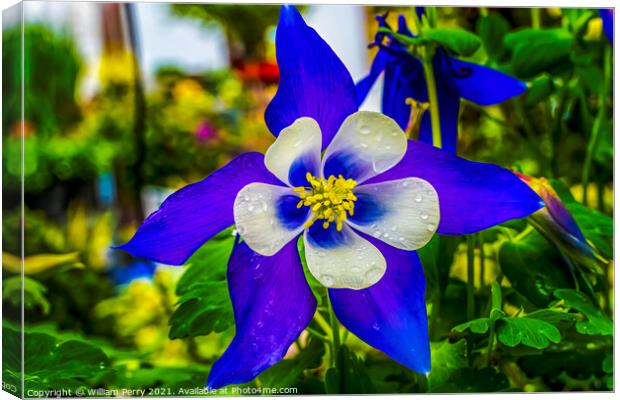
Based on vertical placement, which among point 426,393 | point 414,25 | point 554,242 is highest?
point 414,25

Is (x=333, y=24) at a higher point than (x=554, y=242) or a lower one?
higher

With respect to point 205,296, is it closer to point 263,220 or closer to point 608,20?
point 263,220

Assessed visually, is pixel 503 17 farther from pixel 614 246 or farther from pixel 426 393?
pixel 426 393

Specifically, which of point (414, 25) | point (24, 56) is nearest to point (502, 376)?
point (414, 25)

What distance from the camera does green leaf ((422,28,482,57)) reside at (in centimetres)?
104

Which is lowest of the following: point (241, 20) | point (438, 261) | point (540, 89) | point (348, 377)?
point (348, 377)

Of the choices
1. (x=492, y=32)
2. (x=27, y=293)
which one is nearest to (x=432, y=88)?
(x=492, y=32)

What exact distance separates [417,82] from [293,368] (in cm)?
34

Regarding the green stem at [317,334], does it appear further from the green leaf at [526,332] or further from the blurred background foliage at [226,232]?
the green leaf at [526,332]

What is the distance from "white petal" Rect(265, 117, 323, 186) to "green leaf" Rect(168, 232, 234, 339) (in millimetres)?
113

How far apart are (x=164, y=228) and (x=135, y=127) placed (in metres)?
0.26

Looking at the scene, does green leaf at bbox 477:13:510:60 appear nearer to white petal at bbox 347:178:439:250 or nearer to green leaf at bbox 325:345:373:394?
white petal at bbox 347:178:439:250

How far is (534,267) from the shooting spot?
105 cm

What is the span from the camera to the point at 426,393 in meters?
1.04
